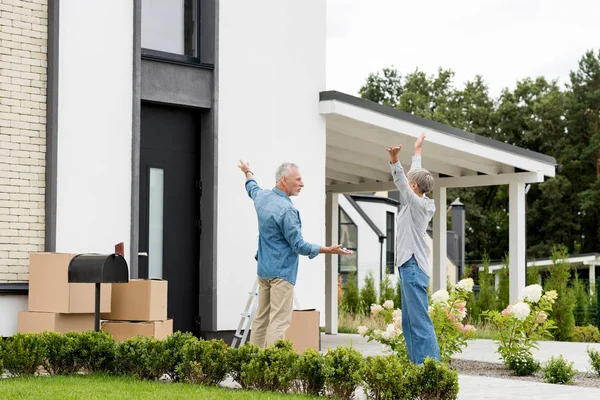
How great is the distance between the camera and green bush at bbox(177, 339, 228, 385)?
7.67 metres

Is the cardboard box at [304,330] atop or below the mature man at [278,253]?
below

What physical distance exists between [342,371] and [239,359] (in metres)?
0.98

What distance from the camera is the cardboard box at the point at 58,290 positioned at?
30.7 feet

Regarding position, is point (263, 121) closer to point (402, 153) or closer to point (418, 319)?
point (402, 153)

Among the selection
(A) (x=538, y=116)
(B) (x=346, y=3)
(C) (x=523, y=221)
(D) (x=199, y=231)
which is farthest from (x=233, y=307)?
(A) (x=538, y=116)

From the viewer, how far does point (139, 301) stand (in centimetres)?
958

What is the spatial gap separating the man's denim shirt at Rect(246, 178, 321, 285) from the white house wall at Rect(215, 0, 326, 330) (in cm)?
286

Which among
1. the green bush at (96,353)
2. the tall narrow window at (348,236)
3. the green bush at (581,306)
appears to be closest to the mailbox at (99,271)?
the green bush at (96,353)

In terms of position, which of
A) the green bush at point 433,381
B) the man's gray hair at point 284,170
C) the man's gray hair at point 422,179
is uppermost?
the man's gray hair at point 284,170

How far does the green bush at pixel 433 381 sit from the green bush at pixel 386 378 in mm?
64

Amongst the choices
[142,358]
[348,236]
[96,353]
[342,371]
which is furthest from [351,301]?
[342,371]

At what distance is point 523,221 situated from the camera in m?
15.7

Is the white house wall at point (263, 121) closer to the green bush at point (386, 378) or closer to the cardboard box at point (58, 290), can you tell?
the cardboard box at point (58, 290)

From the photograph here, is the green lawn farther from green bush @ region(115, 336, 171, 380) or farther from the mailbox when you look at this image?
the mailbox
